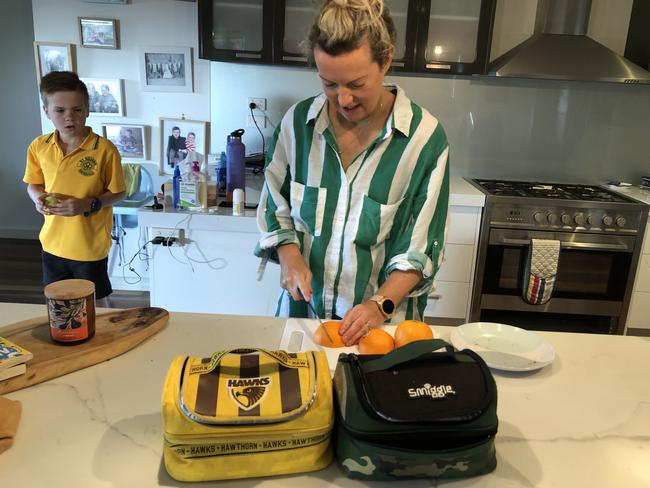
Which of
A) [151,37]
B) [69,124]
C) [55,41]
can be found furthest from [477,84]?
[55,41]

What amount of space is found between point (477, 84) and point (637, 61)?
2.81 ft

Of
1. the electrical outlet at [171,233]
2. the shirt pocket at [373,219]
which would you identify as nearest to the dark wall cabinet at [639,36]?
the shirt pocket at [373,219]

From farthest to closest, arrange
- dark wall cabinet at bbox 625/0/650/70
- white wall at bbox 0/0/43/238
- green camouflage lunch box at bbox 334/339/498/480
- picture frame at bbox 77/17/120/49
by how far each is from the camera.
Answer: white wall at bbox 0/0/43/238
picture frame at bbox 77/17/120/49
dark wall cabinet at bbox 625/0/650/70
green camouflage lunch box at bbox 334/339/498/480

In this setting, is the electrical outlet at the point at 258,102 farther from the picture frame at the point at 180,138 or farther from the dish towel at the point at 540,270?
the dish towel at the point at 540,270

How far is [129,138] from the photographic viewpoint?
348cm

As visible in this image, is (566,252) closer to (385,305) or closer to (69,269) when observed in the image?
(385,305)

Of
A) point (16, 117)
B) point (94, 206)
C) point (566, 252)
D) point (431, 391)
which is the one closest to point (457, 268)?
point (566, 252)

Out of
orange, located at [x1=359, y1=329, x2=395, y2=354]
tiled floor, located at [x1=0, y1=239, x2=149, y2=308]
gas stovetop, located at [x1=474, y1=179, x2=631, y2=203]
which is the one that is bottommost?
tiled floor, located at [x1=0, y1=239, x2=149, y2=308]

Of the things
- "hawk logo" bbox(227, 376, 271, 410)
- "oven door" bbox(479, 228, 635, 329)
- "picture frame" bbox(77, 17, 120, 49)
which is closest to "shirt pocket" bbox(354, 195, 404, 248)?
"hawk logo" bbox(227, 376, 271, 410)

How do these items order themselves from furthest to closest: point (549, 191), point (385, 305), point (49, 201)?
point (549, 191) → point (49, 201) → point (385, 305)

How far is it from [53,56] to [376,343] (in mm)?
3094

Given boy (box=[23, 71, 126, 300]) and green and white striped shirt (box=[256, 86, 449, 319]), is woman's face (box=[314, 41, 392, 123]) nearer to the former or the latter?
green and white striped shirt (box=[256, 86, 449, 319])

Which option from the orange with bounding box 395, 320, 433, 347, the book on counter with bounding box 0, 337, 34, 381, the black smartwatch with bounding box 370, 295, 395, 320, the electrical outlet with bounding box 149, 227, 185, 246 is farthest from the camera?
the electrical outlet with bounding box 149, 227, 185, 246

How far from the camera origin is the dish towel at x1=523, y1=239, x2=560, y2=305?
281 cm
